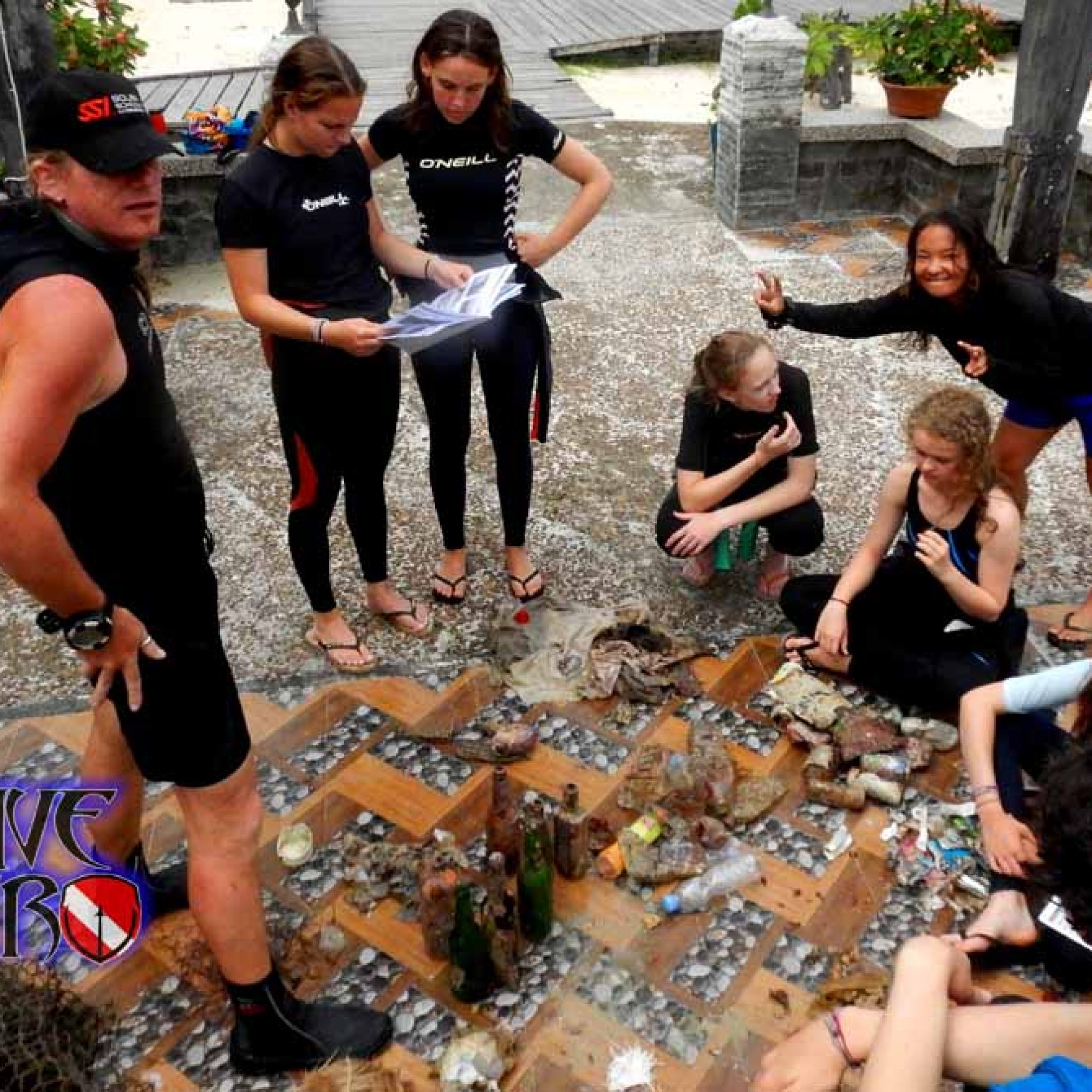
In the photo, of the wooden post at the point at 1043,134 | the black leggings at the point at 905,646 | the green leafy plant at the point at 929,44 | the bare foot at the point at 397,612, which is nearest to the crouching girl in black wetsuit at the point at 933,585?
the black leggings at the point at 905,646

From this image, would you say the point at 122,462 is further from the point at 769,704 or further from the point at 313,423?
the point at 769,704

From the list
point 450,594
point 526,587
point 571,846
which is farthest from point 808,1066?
point 450,594

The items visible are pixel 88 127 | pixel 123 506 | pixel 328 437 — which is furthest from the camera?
pixel 328 437

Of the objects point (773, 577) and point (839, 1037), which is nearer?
point (839, 1037)

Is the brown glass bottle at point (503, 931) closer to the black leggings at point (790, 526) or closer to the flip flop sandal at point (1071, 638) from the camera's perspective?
the black leggings at point (790, 526)

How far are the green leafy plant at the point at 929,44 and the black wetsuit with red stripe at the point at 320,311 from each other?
215 inches

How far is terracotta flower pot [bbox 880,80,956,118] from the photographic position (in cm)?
709

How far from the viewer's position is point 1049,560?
4.02 meters

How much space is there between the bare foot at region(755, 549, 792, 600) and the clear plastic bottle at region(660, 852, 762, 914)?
4.06ft

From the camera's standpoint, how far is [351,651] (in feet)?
11.7

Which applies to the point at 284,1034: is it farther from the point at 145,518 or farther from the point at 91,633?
the point at 145,518

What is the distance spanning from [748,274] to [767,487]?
3.29 m

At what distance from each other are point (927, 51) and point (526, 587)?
214 inches

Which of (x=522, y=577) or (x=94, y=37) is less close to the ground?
(x=94, y=37)
